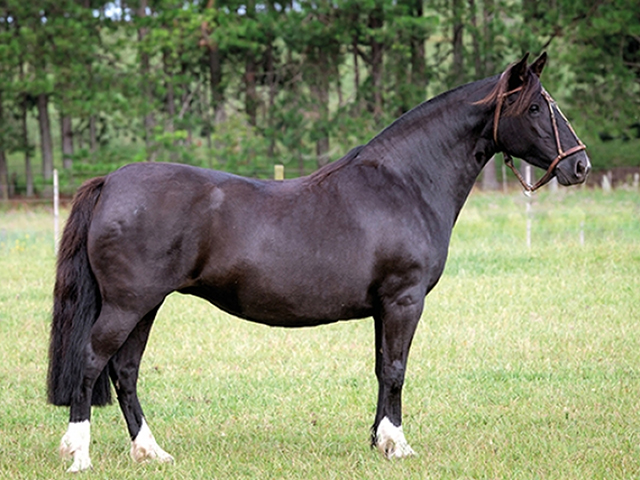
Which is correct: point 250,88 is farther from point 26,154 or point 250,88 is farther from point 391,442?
point 391,442

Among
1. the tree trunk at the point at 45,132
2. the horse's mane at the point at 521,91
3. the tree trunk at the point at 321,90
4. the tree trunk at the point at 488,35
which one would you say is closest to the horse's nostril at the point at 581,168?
the horse's mane at the point at 521,91

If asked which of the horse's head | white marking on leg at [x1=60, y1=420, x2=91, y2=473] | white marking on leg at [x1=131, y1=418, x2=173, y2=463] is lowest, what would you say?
white marking on leg at [x1=131, y1=418, x2=173, y2=463]

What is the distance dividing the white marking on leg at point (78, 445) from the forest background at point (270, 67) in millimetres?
19220

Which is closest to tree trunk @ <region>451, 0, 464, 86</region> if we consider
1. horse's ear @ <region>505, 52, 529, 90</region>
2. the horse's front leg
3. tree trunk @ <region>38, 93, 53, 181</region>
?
→ tree trunk @ <region>38, 93, 53, 181</region>

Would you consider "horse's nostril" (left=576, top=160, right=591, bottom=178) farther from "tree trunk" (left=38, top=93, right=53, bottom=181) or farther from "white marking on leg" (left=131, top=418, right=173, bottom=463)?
"tree trunk" (left=38, top=93, right=53, bottom=181)

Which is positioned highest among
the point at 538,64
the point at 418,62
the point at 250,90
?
the point at 538,64

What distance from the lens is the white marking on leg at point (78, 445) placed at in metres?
4.33

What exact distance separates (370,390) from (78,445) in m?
2.38

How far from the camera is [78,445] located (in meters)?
4.35

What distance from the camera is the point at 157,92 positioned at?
83.5 ft

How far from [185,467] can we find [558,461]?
200 centimetres

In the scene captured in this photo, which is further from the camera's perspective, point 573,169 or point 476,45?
point 476,45

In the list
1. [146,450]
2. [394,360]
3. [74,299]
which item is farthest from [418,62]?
[146,450]

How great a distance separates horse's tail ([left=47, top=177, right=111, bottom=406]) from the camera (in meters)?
4.47
